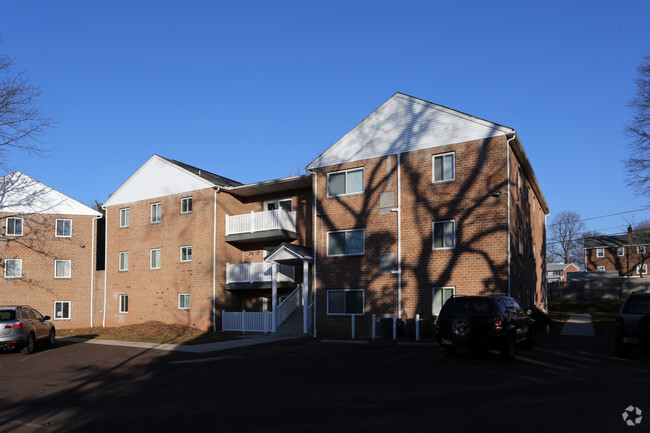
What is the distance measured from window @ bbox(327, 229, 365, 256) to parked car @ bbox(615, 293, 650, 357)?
11.8m

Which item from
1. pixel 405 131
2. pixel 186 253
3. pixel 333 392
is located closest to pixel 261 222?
pixel 186 253

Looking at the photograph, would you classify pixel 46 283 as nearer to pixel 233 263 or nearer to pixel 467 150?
pixel 233 263

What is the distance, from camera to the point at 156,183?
32.7 metres

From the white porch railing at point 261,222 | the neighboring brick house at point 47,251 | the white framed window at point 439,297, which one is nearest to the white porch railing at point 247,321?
the white porch railing at point 261,222

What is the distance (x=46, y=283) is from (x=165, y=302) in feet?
28.4

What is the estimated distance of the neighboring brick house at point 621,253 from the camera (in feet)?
213

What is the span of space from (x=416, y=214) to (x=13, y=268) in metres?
24.9

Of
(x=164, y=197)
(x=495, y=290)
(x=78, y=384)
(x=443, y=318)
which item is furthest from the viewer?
(x=164, y=197)

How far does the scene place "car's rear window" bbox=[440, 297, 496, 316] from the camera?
14.3 metres

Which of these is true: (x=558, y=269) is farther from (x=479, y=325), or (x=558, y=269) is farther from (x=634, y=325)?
(x=479, y=325)

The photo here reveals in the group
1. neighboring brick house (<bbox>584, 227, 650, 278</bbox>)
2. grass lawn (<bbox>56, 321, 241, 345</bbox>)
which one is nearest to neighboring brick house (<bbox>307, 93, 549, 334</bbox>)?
grass lawn (<bbox>56, 321, 241, 345</bbox>)

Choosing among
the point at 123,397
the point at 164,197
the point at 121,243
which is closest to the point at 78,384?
the point at 123,397

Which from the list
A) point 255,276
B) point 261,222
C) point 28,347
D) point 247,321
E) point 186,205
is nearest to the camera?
point 28,347

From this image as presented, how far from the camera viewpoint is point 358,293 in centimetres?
2441
